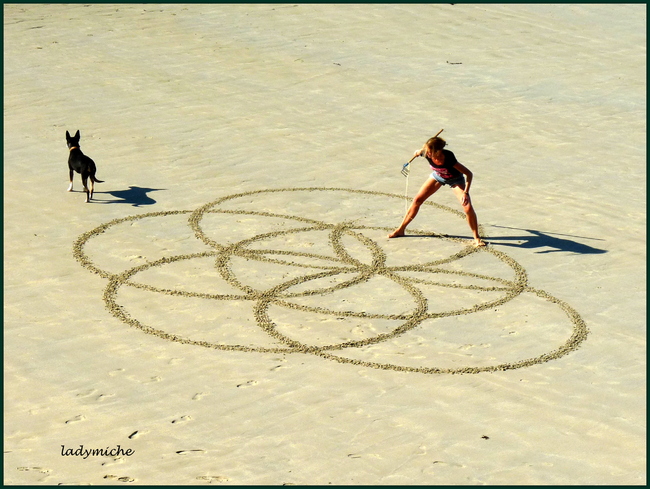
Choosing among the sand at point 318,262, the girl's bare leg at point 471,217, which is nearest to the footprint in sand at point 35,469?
the sand at point 318,262

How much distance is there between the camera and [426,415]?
9672mm

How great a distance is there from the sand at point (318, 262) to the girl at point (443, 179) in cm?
31

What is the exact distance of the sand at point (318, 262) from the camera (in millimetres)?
9195

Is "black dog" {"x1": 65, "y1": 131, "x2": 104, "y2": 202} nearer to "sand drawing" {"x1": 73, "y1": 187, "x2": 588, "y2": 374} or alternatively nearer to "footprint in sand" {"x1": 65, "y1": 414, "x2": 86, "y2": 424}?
"sand drawing" {"x1": 73, "y1": 187, "x2": 588, "y2": 374}

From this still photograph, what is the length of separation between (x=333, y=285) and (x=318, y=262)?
0.82m

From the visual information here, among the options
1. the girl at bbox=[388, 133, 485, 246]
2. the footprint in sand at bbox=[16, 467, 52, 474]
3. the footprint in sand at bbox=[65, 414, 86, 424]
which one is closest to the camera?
the footprint in sand at bbox=[16, 467, 52, 474]

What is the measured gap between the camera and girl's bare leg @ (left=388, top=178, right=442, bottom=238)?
14703mm

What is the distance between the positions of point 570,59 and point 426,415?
1748 cm

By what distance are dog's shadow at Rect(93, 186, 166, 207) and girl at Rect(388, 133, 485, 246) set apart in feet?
13.7

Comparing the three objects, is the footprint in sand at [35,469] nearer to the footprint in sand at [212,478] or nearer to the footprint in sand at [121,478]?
the footprint in sand at [121,478]

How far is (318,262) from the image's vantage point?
13.8 metres

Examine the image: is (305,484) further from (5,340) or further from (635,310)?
(635,310)

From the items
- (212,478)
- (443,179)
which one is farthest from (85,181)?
(212,478)

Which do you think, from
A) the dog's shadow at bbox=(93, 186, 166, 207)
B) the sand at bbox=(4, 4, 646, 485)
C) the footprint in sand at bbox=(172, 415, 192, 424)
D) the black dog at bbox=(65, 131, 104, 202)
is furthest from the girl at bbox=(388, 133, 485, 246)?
the footprint in sand at bbox=(172, 415, 192, 424)
